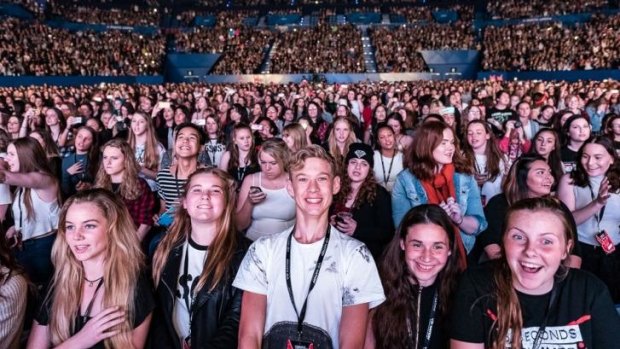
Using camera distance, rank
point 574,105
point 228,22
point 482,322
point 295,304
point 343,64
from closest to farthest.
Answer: point 482,322
point 295,304
point 574,105
point 343,64
point 228,22

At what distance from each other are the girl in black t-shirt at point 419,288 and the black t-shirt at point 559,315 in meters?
0.42

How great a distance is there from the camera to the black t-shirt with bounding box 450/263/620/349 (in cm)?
251

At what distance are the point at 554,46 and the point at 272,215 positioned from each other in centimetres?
3072

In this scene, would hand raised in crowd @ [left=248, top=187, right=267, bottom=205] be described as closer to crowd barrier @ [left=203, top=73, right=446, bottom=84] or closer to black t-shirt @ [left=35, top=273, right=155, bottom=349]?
black t-shirt @ [left=35, top=273, right=155, bottom=349]

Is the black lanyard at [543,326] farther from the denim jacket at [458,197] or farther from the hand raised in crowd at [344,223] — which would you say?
the hand raised in crowd at [344,223]

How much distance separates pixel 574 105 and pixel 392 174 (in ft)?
19.3

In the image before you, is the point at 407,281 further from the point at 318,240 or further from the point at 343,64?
the point at 343,64

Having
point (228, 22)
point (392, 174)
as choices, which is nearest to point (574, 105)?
point (392, 174)

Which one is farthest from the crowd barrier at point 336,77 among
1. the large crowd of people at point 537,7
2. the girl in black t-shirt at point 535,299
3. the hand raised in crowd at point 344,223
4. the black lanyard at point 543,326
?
the black lanyard at point 543,326

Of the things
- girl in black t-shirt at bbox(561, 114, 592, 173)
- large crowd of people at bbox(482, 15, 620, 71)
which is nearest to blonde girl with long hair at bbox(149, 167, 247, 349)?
girl in black t-shirt at bbox(561, 114, 592, 173)

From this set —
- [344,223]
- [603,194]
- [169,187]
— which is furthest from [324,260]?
[169,187]

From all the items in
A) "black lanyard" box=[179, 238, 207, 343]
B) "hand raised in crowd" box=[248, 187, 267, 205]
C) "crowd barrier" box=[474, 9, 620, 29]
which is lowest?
"black lanyard" box=[179, 238, 207, 343]

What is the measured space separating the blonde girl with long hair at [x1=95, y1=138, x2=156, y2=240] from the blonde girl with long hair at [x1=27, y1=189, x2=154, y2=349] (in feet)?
6.62

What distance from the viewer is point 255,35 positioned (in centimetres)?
3994
